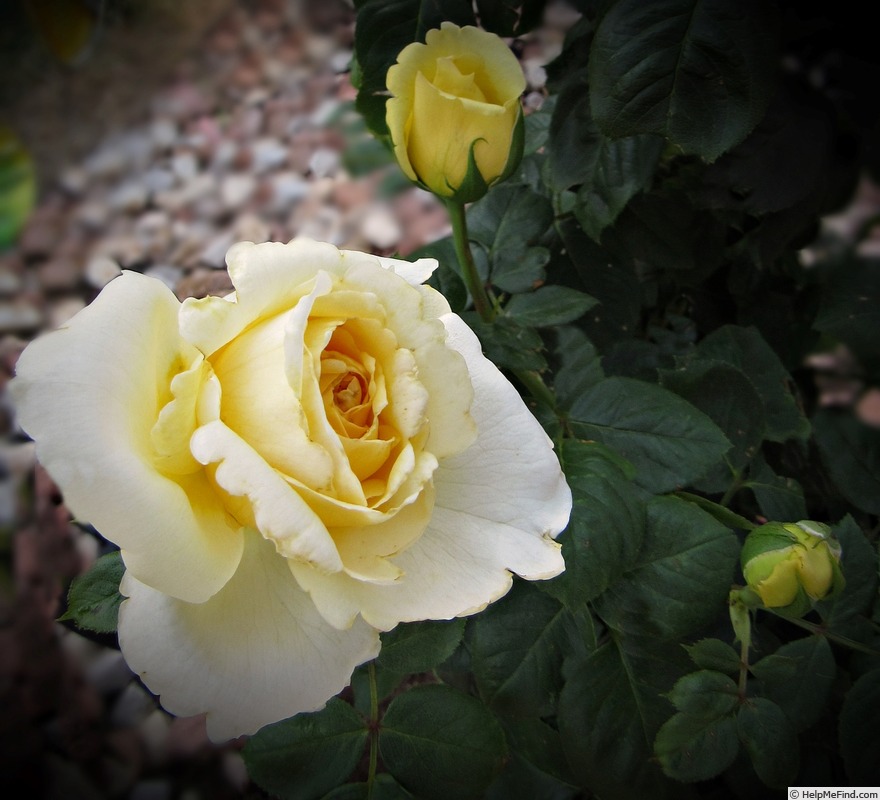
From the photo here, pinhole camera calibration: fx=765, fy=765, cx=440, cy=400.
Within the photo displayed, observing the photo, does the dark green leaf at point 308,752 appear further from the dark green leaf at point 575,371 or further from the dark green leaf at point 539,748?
the dark green leaf at point 575,371

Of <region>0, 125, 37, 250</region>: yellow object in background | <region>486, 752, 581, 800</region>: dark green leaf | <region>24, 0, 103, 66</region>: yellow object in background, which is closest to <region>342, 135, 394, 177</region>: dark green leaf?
<region>24, 0, 103, 66</region>: yellow object in background

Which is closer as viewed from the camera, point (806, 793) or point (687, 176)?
point (806, 793)

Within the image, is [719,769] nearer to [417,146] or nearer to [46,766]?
[417,146]

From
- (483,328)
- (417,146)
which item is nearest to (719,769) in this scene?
(483,328)

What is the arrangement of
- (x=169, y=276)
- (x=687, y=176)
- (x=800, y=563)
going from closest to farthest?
(x=800, y=563) → (x=687, y=176) → (x=169, y=276)

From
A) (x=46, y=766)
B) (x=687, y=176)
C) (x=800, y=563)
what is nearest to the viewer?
(x=800, y=563)

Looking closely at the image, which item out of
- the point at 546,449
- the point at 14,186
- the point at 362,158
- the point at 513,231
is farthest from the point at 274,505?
the point at 14,186

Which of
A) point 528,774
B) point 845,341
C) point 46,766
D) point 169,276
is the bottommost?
point 46,766
